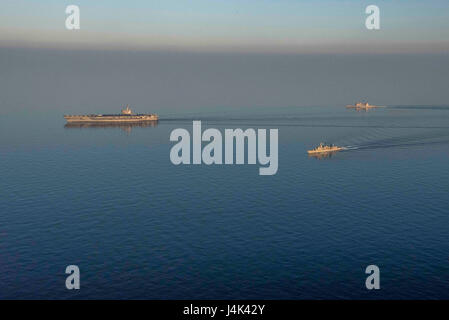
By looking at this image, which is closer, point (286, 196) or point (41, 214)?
point (41, 214)

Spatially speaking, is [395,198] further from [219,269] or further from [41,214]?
[41,214]

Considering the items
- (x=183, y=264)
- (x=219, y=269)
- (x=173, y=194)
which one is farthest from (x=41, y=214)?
(x=219, y=269)

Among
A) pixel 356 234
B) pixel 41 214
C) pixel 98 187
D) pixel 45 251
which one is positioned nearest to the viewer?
pixel 45 251

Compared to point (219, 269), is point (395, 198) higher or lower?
higher
